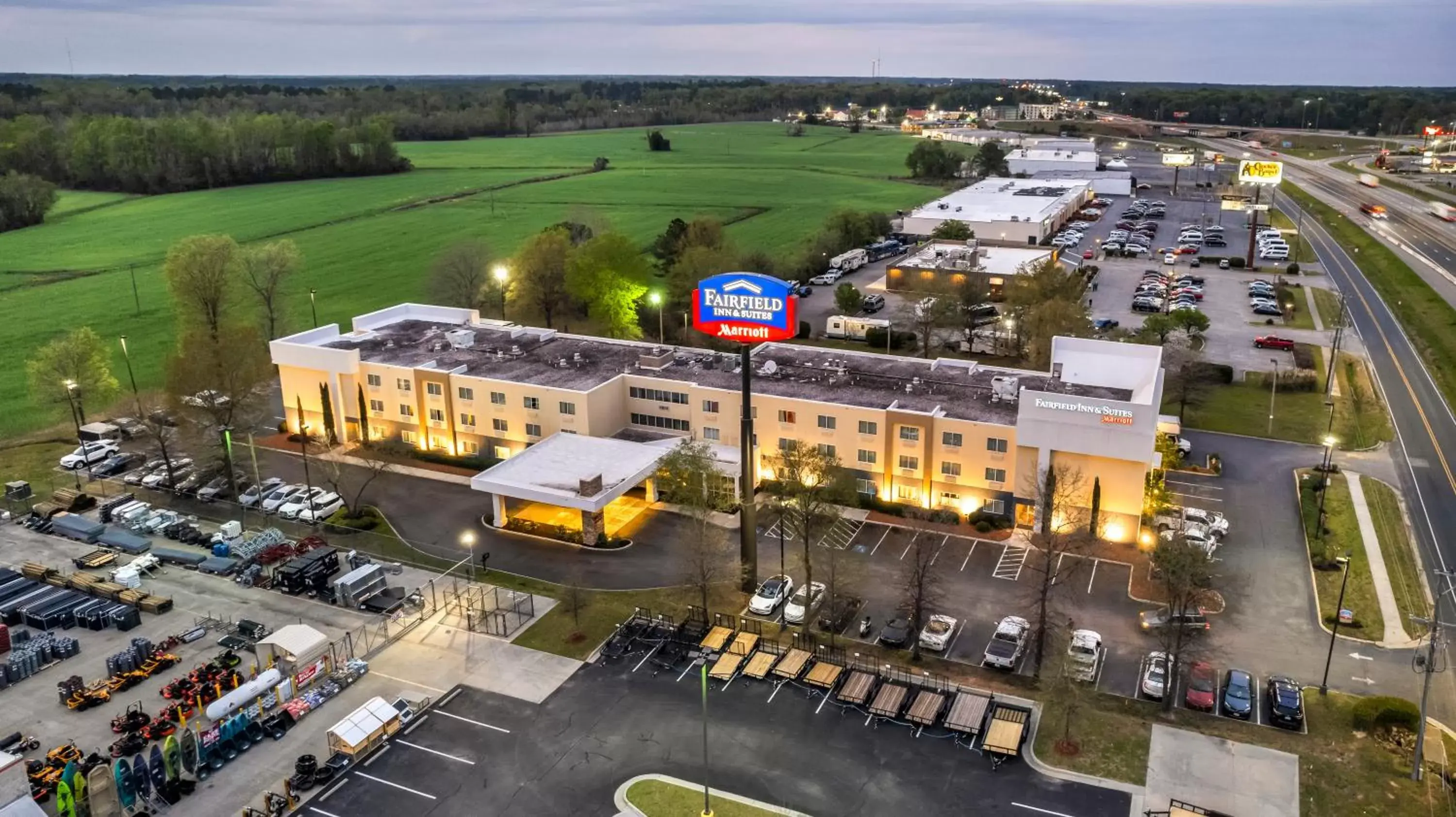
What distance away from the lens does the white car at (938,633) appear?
160 feet

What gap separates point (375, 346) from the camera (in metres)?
82.0

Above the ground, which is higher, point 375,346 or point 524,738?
point 375,346

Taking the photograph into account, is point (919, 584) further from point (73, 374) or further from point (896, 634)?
point (73, 374)

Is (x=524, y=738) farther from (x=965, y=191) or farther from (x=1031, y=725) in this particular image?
(x=965, y=191)

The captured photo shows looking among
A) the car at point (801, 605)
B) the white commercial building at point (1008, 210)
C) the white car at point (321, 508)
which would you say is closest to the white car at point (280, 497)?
the white car at point (321, 508)

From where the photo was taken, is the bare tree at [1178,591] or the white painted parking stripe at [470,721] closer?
the white painted parking stripe at [470,721]

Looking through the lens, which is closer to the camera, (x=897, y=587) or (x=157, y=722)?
(x=157, y=722)

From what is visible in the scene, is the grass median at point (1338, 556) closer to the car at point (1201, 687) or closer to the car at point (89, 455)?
the car at point (1201, 687)

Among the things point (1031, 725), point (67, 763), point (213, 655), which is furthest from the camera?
point (213, 655)

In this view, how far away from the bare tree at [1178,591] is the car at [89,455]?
252 feet

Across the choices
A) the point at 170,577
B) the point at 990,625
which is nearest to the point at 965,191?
the point at 990,625

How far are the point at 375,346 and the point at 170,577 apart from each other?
2895 cm

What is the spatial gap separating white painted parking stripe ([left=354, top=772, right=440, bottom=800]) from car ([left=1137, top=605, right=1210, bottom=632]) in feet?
115

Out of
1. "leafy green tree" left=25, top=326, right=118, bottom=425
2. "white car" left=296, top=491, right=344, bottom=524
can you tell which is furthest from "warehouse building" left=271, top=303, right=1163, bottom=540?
"leafy green tree" left=25, top=326, right=118, bottom=425
